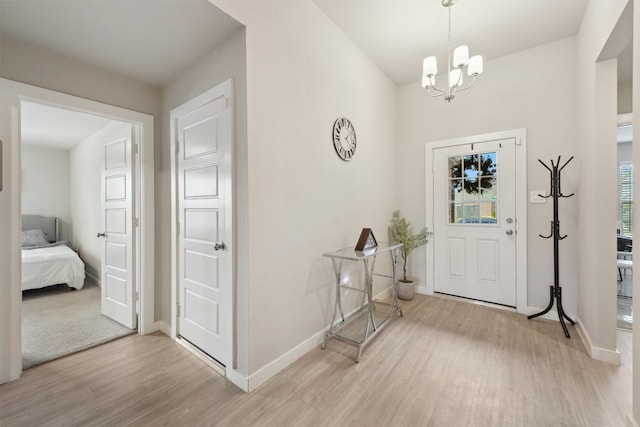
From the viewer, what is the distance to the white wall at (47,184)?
16.1 ft

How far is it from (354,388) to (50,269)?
4.48 meters

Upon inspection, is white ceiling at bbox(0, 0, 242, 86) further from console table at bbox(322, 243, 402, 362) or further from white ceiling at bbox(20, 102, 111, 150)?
console table at bbox(322, 243, 402, 362)

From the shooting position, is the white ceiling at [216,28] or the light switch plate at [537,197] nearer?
the white ceiling at [216,28]

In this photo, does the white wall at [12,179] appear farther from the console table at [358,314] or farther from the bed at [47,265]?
the bed at [47,265]

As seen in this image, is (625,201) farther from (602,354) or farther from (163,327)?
(163,327)

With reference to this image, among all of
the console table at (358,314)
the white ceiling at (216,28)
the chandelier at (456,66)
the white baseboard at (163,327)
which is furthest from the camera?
the white baseboard at (163,327)

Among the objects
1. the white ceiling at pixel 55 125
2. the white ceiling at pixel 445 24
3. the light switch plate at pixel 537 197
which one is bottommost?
the light switch plate at pixel 537 197

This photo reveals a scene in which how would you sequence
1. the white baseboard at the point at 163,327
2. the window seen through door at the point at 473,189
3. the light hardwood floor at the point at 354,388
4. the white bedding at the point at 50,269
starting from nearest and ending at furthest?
the light hardwood floor at the point at 354,388
the white baseboard at the point at 163,327
the window seen through door at the point at 473,189
the white bedding at the point at 50,269

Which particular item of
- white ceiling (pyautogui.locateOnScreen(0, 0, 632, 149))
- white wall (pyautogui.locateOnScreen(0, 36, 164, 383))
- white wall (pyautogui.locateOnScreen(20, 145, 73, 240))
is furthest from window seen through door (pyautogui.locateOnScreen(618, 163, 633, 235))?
white wall (pyautogui.locateOnScreen(20, 145, 73, 240))

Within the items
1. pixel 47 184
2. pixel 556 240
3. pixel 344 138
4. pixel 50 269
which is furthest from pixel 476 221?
pixel 47 184

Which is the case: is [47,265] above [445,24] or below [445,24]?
below

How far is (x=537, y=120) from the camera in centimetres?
288

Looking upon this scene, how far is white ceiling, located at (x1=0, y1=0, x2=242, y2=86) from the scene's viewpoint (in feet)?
5.21

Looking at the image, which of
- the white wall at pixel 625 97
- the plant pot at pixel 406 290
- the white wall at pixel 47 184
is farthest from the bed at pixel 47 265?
the white wall at pixel 625 97
